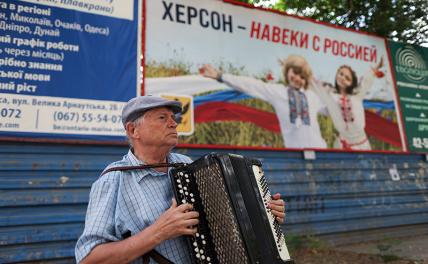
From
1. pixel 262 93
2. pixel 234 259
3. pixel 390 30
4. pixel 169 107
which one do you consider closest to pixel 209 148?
pixel 262 93

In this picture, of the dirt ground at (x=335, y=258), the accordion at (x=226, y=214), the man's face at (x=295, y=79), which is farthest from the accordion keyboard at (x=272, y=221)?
the man's face at (x=295, y=79)

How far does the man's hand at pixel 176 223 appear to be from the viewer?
1.79 m

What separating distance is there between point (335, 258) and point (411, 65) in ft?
14.8

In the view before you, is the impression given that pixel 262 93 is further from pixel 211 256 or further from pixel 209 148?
pixel 211 256

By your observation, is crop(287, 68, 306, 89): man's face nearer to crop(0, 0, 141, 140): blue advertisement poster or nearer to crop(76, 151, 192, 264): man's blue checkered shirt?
crop(0, 0, 141, 140): blue advertisement poster

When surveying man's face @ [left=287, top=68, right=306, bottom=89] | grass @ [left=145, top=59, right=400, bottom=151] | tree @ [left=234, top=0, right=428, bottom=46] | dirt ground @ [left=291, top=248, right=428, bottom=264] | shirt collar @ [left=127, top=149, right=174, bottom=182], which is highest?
tree @ [left=234, top=0, right=428, bottom=46]

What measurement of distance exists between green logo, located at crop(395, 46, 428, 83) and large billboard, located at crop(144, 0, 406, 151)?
33 cm

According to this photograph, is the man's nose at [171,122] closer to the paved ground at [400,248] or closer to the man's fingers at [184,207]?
the man's fingers at [184,207]

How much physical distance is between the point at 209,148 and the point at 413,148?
4311mm

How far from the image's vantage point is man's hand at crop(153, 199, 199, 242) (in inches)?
70.5

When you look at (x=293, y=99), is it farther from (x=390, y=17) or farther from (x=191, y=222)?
(x=191, y=222)

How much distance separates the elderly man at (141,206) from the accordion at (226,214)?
0.08 meters

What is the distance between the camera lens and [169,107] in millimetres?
2205

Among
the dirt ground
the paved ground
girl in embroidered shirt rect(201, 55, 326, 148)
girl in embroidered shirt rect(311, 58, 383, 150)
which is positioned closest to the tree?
girl in embroidered shirt rect(311, 58, 383, 150)
